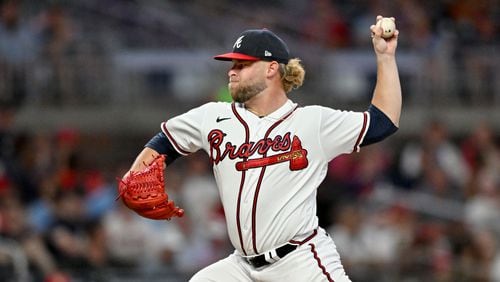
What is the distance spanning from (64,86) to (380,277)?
15.1 ft

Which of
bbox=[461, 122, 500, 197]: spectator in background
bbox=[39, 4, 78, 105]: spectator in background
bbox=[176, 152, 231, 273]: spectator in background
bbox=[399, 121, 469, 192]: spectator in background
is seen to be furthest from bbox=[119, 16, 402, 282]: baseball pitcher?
bbox=[39, 4, 78, 105]: spectator in background

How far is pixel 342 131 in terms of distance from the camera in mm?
6398

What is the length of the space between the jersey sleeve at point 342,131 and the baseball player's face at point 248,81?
1.26 feet

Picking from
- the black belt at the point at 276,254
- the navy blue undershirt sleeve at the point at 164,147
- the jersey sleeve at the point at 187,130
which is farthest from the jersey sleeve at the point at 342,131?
the navy blue undershirt sleeve at the point at 164,147

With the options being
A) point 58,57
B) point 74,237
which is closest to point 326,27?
point 58,57

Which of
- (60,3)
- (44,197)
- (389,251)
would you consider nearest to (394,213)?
(389,251)

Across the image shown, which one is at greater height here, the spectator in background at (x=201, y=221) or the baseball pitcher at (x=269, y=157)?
the baseball pitcher at (x=269, y=157)

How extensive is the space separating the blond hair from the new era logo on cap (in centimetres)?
4

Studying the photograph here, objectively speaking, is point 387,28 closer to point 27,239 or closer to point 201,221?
point 27,239

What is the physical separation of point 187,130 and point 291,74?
0.63 metres

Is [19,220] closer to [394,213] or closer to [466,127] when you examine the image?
[394,213]

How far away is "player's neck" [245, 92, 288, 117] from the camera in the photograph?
6574 mm

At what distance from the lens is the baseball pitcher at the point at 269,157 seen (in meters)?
6.36

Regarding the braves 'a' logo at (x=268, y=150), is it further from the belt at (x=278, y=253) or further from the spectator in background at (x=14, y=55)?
the spectator in background at (x=14, y=55)
